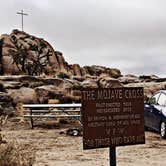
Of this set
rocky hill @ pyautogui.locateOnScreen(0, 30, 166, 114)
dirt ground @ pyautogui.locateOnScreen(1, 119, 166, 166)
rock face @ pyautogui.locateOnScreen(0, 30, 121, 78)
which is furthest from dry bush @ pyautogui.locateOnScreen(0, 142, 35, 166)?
rock face @ pyautogui.locateOnScreen(0, 30, 121, 78)

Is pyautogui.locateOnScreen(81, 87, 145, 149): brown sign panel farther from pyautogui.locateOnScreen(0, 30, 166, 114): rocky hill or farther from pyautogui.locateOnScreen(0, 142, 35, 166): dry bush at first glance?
pyautogui.locateOnScreen(0, 30, 166, 114): rocky hill

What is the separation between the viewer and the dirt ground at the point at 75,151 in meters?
10.6

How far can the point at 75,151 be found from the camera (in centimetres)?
1234

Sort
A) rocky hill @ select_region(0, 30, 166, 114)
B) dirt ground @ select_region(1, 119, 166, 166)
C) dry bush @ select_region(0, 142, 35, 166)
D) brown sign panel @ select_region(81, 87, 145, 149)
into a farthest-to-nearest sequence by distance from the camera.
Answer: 1. rocky hill @ select_region(0, 30, 166, 114)
2. dirt ground @ select_region(1, 119, 166, 166)
3. dry bush @ select_region(0, 142, 35, 166)
4. brown sign panel @ select_region(81, 87, 145, 149)

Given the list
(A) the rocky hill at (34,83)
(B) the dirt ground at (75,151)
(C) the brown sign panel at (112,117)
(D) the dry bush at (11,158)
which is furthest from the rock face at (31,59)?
(C) the brown sign panel at (112,117)

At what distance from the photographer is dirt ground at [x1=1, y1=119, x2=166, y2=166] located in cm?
1064

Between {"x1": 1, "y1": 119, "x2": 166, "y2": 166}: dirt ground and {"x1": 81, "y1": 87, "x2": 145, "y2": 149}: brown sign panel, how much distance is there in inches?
113

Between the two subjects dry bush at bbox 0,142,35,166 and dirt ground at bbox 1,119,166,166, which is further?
dirt ground at bbox 1,119,166,166

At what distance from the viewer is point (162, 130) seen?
49.6 feet

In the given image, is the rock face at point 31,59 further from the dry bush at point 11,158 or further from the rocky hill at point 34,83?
the dry bush at point 11,158

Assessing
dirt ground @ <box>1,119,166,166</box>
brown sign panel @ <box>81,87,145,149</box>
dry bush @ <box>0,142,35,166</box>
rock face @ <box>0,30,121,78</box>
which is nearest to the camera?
brown sign panel @ <box>81,87,145,149</box>

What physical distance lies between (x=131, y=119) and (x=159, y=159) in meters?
3.66

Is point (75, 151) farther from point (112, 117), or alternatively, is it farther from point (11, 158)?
point (112, 117)

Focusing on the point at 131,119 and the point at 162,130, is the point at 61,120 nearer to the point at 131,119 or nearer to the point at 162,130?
the point at 162,130
